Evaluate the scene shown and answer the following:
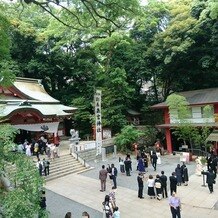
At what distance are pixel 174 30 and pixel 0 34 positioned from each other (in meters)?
22.6

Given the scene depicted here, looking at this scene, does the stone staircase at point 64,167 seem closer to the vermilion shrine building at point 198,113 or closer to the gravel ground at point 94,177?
the gravel ground at point 94,177

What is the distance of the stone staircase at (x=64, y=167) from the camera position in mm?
20209

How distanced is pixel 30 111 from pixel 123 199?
1151 centimetres

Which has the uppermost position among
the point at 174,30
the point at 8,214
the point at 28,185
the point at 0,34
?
the point at 174,30

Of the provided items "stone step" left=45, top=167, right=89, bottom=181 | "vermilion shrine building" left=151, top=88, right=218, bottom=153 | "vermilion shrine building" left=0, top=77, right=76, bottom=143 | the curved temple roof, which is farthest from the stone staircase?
"vermilion shrine building" left=151, top=88, right=218, bottom=153

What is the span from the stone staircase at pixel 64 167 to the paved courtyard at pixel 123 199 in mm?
652

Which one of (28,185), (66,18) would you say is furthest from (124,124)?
(28,185)

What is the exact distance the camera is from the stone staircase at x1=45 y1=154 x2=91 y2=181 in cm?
2021

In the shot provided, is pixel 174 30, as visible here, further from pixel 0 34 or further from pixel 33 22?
pixel 0 34

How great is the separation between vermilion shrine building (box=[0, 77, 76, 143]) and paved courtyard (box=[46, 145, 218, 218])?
633 centimetres

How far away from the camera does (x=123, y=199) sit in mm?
15219

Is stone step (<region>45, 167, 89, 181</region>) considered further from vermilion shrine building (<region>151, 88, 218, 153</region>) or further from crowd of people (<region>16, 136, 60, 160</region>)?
vermilion shrine building (<region>151, 88, 218, 153</region>)

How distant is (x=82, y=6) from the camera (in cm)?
1174

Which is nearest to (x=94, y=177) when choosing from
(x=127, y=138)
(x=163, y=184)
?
(x=163, y=184)
